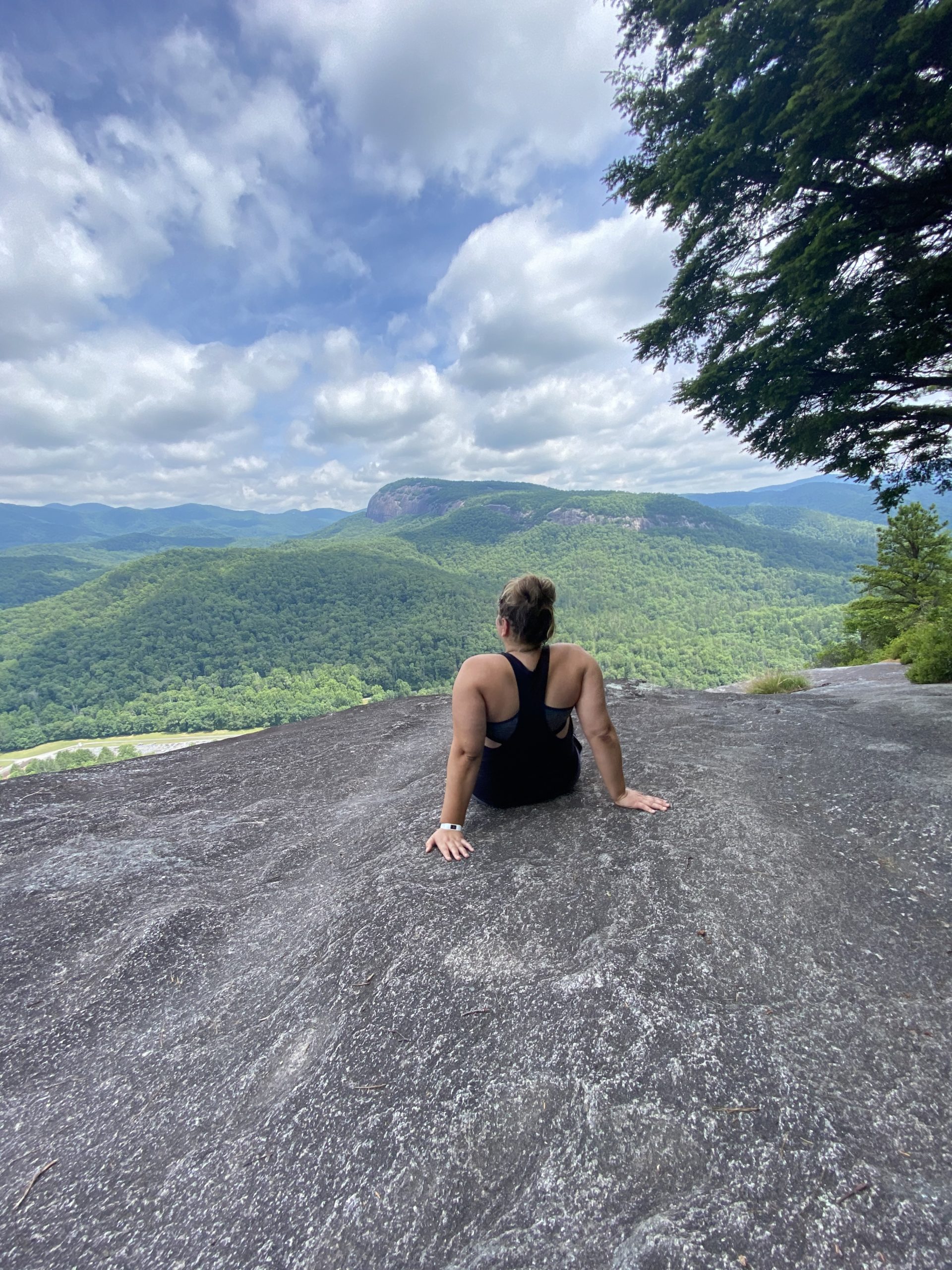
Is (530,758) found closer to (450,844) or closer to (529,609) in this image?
(450,844)

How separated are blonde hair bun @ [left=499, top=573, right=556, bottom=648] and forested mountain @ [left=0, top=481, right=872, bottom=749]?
7852 cm

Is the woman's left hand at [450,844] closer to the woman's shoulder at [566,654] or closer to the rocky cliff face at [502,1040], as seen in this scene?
the rocky cliff face at [502,1040]

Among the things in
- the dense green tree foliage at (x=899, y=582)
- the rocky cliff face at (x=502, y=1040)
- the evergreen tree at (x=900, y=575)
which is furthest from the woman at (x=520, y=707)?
the evergreen tree at (x=900, y=575)

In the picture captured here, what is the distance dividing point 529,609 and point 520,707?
2.32 feet

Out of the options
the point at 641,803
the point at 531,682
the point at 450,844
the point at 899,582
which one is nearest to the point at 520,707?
the point at 531,682

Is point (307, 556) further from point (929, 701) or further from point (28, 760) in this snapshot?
point (929, 701)

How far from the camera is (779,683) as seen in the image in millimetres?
12633

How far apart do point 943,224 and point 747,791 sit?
8.72 metres

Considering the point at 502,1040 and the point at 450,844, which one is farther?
the point at 450,844

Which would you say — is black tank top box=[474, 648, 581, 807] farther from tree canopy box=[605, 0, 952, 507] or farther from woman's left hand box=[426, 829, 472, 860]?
tree canopy box=[605, 0, 952, 507]

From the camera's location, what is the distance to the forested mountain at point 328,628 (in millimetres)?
90750

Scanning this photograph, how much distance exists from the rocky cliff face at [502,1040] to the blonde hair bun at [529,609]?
157cm

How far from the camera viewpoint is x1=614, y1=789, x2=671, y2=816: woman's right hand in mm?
4160

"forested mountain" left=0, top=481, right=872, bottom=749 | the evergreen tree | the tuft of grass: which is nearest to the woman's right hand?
the tuft of grass
